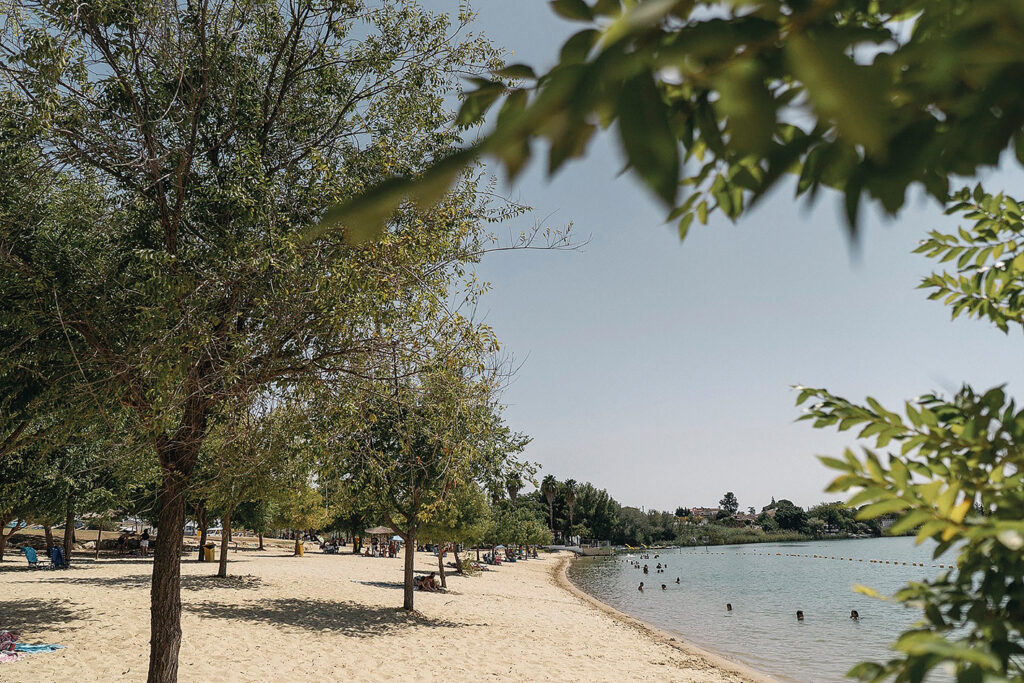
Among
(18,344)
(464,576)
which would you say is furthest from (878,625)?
(18,344)

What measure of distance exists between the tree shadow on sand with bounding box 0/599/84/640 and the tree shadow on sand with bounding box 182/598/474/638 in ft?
10.8

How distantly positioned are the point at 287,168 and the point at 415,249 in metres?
2.09

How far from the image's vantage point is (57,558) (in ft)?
97.1

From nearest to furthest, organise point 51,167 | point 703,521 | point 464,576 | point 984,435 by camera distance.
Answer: point 984,435, point 51,167, point 464,576, point 703,521

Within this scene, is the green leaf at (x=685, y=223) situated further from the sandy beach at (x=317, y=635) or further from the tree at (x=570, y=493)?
the tree at (x=570, y=493)

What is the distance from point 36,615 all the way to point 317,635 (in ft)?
24.7

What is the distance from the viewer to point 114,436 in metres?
8.38

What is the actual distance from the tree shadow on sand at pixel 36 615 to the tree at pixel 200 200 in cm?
1061

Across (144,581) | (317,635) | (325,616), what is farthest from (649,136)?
(144,581)

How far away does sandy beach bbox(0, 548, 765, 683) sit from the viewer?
13148 mm

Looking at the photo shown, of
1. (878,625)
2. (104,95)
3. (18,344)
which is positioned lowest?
(878,625)

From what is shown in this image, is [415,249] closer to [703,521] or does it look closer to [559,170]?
[559,170]

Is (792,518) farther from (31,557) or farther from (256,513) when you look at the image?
(31,557)

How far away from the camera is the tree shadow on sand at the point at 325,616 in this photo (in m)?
18.3
